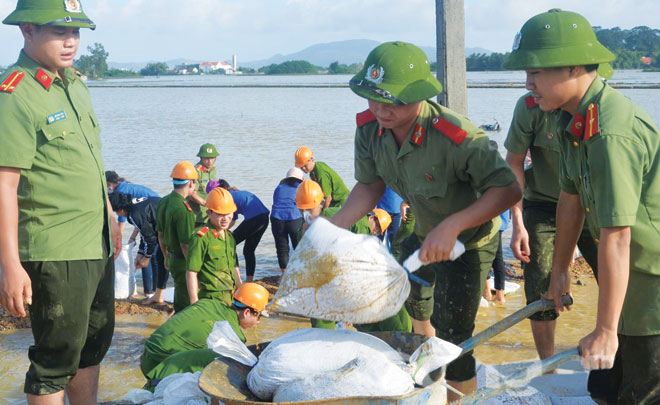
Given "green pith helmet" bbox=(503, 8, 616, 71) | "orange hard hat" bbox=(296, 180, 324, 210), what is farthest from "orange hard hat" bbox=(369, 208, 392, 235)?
"green pith helmet" bbox=(503, 8, 616, 71)

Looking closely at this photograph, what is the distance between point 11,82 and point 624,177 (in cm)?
253

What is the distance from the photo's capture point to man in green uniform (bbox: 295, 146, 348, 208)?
859 cm

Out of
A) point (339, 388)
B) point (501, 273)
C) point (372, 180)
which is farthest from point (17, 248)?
point (501, 273)

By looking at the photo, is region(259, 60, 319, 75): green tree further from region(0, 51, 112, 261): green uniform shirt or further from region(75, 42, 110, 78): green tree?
region(0, 51, 112, 261): green uniform shirt

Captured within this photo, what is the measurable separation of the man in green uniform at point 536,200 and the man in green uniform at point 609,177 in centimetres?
101

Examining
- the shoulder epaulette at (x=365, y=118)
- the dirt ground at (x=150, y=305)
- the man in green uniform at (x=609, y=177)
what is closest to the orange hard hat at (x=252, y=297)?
the shoulder epaulette at (x=365, y=118)

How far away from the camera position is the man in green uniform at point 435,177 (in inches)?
129

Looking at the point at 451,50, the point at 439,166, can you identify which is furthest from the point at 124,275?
the point at 439,166

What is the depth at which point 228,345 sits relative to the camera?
3248mm

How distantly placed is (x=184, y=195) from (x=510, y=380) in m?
5.10

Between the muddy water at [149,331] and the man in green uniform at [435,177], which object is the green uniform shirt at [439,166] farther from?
the muddy water at [149,331]

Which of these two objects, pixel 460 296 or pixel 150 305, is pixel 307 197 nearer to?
pixel 150 305

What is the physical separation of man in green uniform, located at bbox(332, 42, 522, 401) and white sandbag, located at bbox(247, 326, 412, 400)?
0.44 metres

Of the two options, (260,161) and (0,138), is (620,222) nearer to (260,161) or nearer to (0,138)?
(0,138)
